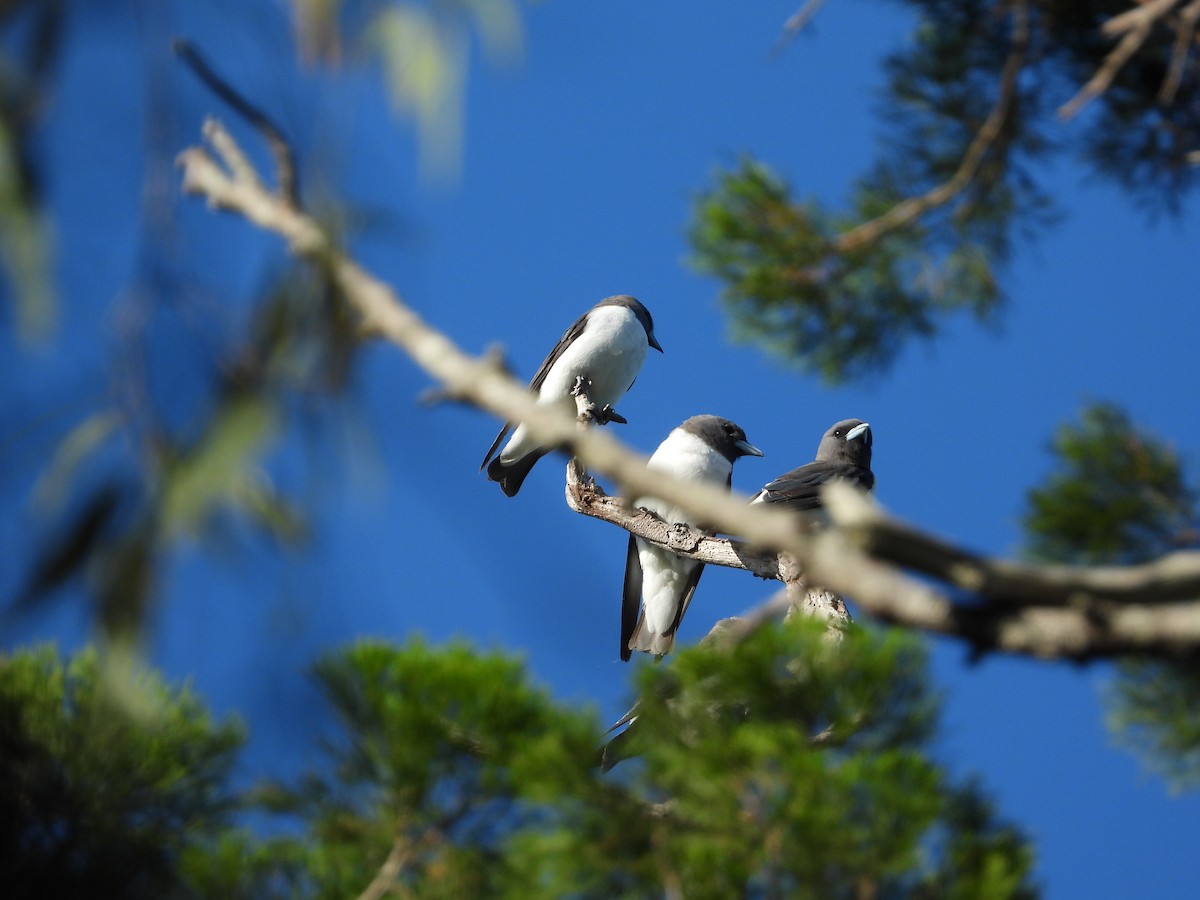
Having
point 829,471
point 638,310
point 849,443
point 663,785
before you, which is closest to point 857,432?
point 849,443

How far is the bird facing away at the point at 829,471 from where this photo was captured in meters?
4.03

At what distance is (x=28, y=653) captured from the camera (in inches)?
67.8

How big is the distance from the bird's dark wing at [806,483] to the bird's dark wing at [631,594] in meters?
0.51

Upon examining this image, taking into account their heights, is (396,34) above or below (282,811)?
above

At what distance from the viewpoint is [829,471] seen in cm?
429

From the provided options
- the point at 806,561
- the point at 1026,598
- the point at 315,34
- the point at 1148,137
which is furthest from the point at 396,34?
the point at 1148,137

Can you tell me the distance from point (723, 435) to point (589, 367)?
0.57 meters

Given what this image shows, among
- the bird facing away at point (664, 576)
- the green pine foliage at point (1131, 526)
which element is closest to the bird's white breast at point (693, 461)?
the bird facing away at point (664, 576)

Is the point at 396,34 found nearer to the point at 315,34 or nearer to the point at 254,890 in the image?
the point at 315,34

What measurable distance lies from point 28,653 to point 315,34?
1.06 m

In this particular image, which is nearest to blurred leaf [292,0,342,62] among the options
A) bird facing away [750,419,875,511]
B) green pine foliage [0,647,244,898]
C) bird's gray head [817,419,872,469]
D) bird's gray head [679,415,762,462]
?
green pine foliage [0,647,244,898]

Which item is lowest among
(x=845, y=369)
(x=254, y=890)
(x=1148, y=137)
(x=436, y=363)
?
(x=254, y=890)

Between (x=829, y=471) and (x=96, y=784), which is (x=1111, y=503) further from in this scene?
(x=96, y=784)

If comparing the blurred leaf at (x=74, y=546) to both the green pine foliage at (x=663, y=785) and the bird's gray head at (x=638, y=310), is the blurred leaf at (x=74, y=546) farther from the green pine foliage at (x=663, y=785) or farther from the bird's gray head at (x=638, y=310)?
the bird's gray head at (x=638, y=310)
